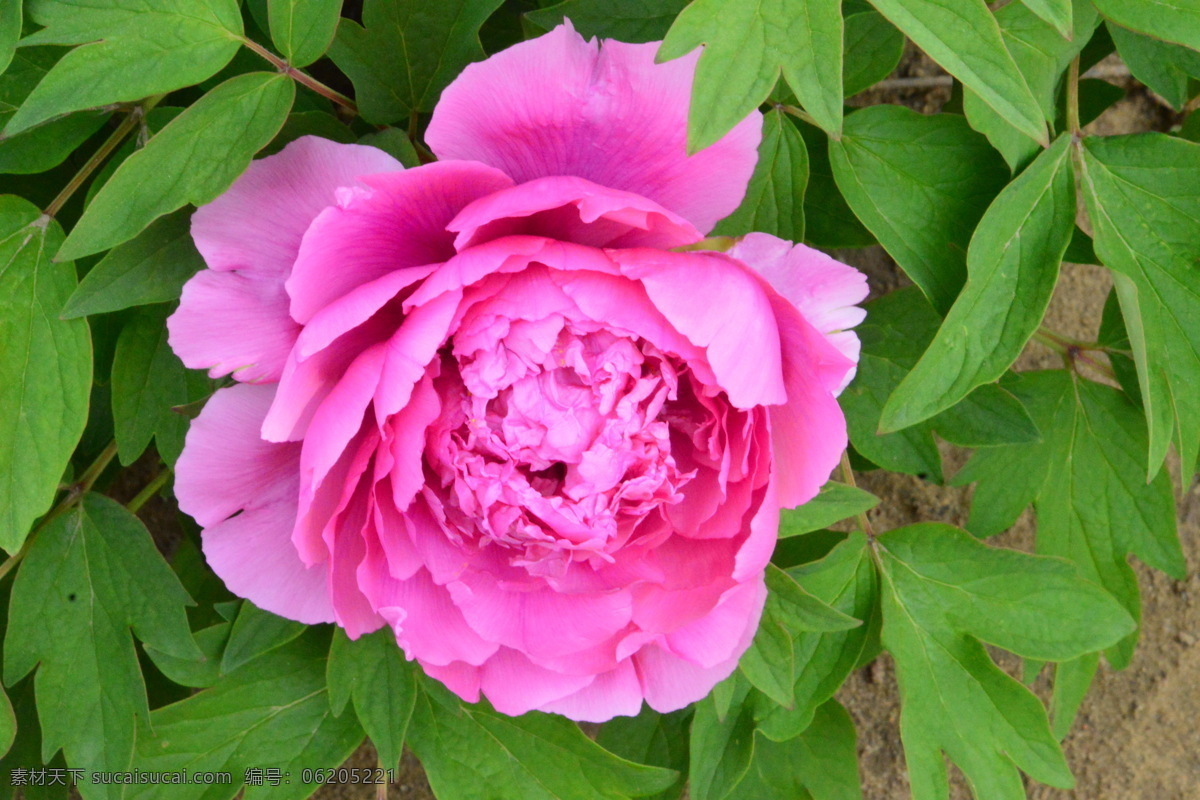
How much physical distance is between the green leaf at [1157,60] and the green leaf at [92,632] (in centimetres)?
104

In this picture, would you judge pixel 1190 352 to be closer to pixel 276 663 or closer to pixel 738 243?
pixel 738 243

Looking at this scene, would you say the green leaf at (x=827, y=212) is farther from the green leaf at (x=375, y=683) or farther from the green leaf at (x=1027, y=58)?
the green leaf at (x=375, y=683)

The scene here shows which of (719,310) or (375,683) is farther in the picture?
(375,683)

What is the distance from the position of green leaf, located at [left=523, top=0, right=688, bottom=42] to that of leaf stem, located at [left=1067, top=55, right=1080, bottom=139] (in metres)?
0.36

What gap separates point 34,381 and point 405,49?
0.41m

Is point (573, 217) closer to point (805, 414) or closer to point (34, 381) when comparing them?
point (805, 414)

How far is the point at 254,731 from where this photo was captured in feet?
3.30

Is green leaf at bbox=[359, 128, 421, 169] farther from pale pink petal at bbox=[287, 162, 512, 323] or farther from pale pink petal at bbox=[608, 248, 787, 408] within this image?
pale pink petal at bbox=[608, 248, 787, 408]

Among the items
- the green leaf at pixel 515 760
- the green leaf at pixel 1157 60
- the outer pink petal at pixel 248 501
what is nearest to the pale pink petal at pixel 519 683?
the outer pink petal at pixel 248 501

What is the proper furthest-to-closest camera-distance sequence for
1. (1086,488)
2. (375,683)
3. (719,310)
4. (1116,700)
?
(1116,700), (1086,488), (375,683), (719,310)

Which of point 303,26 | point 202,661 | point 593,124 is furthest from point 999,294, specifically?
point 202,661

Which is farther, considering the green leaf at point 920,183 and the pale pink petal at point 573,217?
the green leaf at point 920,183

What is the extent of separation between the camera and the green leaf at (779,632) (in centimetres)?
87

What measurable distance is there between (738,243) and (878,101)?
0.94m
